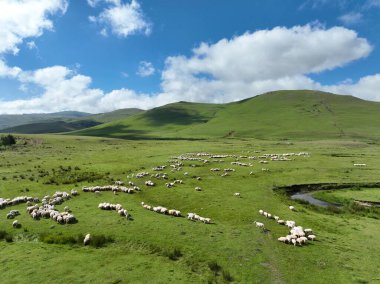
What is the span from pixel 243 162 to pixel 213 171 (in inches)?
485

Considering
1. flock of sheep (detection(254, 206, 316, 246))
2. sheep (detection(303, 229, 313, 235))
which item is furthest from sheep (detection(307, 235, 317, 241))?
sheep (detection(303, 229, 313, 235))

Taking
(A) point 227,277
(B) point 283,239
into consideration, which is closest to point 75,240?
(A) point 227,277

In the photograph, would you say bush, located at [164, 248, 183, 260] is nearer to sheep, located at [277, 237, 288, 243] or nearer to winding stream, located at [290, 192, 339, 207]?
sheep, located at [277, 237, 288, 243]

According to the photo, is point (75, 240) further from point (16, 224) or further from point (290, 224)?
point (290, 224)

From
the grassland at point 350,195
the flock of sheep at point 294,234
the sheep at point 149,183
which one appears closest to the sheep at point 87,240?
the flock of sheep at point 294,234

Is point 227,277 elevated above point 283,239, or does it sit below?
below

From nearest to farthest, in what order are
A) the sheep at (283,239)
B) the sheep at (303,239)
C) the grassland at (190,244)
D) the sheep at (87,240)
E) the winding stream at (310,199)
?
the grassland at (190,244) < the sheep at (87,240) < the sheep at (303,239) < the sheep at (283,239) < the winding stream at (310,199)

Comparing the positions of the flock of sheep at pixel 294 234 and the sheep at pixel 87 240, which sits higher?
the sheep at pixel 87 240

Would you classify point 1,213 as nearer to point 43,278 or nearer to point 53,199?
point 53,199

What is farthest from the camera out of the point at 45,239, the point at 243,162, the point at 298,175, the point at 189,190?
the point at 243,162

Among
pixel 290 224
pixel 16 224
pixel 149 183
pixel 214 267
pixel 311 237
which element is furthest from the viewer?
pixel 149 183

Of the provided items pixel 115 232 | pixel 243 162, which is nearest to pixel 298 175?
pixel 243 162

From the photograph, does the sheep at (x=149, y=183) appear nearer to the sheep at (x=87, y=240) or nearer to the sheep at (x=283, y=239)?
the sheep at (x=87, y=240)

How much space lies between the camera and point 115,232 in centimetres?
2566
